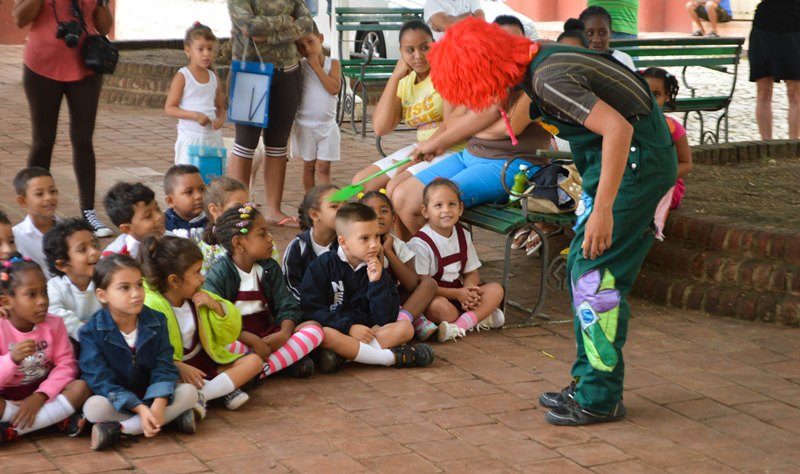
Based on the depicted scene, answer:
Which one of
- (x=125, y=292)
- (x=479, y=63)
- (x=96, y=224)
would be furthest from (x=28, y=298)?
(x=96, y=224)

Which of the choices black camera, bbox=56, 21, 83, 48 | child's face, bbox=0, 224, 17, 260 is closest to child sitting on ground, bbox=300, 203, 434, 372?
child's face, bbox=0, 224, 17, 260

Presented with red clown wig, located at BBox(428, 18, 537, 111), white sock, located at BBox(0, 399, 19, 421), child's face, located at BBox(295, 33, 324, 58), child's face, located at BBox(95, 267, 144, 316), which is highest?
child's face, located at BBox(295, 33, 324, 58)

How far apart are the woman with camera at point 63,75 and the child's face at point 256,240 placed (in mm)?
2285

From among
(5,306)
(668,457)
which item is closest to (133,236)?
(5,306)

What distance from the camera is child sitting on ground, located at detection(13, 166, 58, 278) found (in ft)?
17.6

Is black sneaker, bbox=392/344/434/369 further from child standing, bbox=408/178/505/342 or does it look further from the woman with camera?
the woman with camera

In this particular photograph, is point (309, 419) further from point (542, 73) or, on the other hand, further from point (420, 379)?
point (542, 73)

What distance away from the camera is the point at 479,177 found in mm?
6059

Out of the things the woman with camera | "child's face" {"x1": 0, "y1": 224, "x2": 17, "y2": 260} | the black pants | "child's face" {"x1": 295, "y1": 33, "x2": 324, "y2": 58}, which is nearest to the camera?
"child's face" {"x1": 0, "y1": 224, "x2": 17, "y2": 260}

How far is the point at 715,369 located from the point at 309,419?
1.84 meters

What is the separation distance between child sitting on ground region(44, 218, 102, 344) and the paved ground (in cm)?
60

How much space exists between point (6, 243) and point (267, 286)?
3.55ft

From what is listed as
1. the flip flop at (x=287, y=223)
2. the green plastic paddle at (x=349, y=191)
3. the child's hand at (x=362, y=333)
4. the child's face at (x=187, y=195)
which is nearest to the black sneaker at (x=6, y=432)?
the child's hand at (x=362, y=333)

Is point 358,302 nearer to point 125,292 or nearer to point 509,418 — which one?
point 509,418
